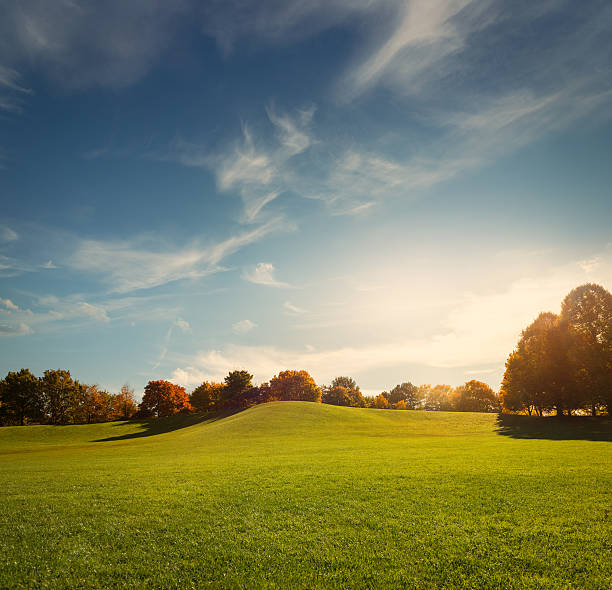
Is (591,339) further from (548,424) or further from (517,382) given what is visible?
(548,424)

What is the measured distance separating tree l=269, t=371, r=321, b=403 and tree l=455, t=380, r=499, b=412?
50.1 metres

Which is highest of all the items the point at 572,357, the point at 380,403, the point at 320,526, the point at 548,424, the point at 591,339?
the point at 591,339

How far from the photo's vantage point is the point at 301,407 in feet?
208

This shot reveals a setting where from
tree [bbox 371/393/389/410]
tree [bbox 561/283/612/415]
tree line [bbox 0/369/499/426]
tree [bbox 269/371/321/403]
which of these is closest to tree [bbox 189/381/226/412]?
tree line [bbox 0/369/499/426]

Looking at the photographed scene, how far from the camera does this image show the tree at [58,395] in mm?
84438

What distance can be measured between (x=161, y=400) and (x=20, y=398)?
32238mm

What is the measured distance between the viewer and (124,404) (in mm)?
101438

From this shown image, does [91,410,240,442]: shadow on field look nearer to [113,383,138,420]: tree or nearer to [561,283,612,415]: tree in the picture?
[113,383,138,420]: tree

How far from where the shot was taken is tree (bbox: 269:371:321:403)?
108125 mm

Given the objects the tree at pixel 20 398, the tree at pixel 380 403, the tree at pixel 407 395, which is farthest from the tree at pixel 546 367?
the tree at pixel 20 398

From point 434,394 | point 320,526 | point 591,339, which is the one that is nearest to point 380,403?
point 434,394

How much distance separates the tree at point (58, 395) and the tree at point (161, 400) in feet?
56.1

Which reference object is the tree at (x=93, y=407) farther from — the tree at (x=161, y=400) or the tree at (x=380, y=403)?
the tree at (x=380, y=403)

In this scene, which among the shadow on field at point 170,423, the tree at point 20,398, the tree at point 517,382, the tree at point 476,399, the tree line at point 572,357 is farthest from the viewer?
the tree at point 476,399
